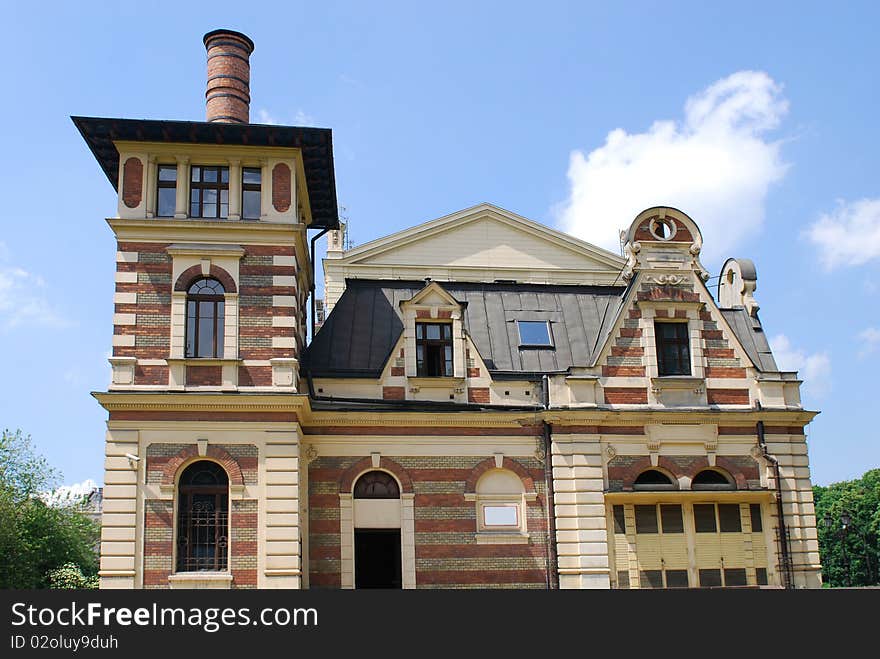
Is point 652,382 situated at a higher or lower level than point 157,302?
lower

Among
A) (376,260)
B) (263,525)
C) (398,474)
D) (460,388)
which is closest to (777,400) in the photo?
→ (460,388)

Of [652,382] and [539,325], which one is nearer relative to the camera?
[652,382]

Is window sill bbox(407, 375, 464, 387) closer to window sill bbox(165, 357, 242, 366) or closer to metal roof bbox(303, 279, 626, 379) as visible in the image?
metal roof bbox(303, 279, 626, 379)

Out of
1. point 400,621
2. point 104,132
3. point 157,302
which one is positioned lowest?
point 400,621

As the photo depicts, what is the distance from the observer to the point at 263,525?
24109mm

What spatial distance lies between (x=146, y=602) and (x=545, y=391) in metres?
14.9

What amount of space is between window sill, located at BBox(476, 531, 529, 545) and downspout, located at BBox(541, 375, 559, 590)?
687mm

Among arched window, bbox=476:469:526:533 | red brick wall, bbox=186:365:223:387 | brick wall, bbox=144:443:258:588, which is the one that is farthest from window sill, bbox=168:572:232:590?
arched window, bbox=476:469:526:533

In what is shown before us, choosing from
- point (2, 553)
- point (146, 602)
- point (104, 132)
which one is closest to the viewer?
point (146, 602)

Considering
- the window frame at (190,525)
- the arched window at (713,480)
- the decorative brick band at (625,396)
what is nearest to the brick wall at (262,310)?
the window frame at (190,525)

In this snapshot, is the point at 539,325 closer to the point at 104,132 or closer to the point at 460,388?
the point at 460,388

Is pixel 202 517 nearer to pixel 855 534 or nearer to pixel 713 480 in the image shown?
pixel 713 480

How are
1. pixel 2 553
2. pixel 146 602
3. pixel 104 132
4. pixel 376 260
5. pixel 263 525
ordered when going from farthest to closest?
pixel 2 553
pixel 376 260
pixel 104 132
pixel 263 525
pixel 146 602

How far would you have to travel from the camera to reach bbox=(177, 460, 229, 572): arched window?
2408cm
